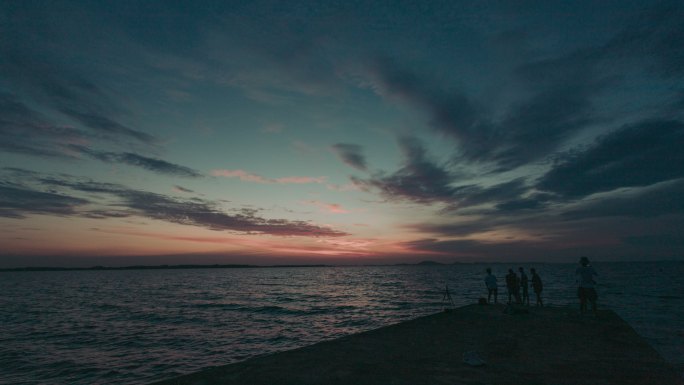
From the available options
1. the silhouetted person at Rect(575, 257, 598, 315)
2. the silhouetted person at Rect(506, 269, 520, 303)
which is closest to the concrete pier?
the silhouetted person at Rect(575, 257, 598, 315)

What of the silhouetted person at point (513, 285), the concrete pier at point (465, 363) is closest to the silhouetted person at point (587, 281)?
the concrete pier at point (465, 363)

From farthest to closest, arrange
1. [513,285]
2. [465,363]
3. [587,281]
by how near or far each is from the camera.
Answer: [513,285]
[587,281]
[465,363]

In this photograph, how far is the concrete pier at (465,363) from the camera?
26.5ft

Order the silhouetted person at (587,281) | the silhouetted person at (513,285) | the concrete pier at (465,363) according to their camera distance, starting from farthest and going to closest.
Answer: the silhouetted person at (513,285) < the silhouetted person at (587,281) < the concrete pier at (465,363)

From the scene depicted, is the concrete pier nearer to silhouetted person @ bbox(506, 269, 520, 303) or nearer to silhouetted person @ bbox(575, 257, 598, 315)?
silhouetted person @ bbox(575, 257, 598, 315)

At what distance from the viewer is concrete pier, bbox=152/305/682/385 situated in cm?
808

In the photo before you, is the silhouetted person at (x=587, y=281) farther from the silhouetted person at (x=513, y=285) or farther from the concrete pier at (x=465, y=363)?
the silhouetted person at (x=513, y=285)

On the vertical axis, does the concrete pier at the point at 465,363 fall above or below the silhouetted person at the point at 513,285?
below

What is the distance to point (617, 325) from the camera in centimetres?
1519

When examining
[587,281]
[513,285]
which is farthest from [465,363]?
[513,285]

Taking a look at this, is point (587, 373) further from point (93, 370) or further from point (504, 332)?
point (93, 370)

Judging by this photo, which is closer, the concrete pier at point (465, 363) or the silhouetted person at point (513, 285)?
the concrete pier at point (465, 363)

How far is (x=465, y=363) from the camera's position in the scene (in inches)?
363

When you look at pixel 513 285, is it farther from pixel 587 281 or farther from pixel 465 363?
pixel 465 363
